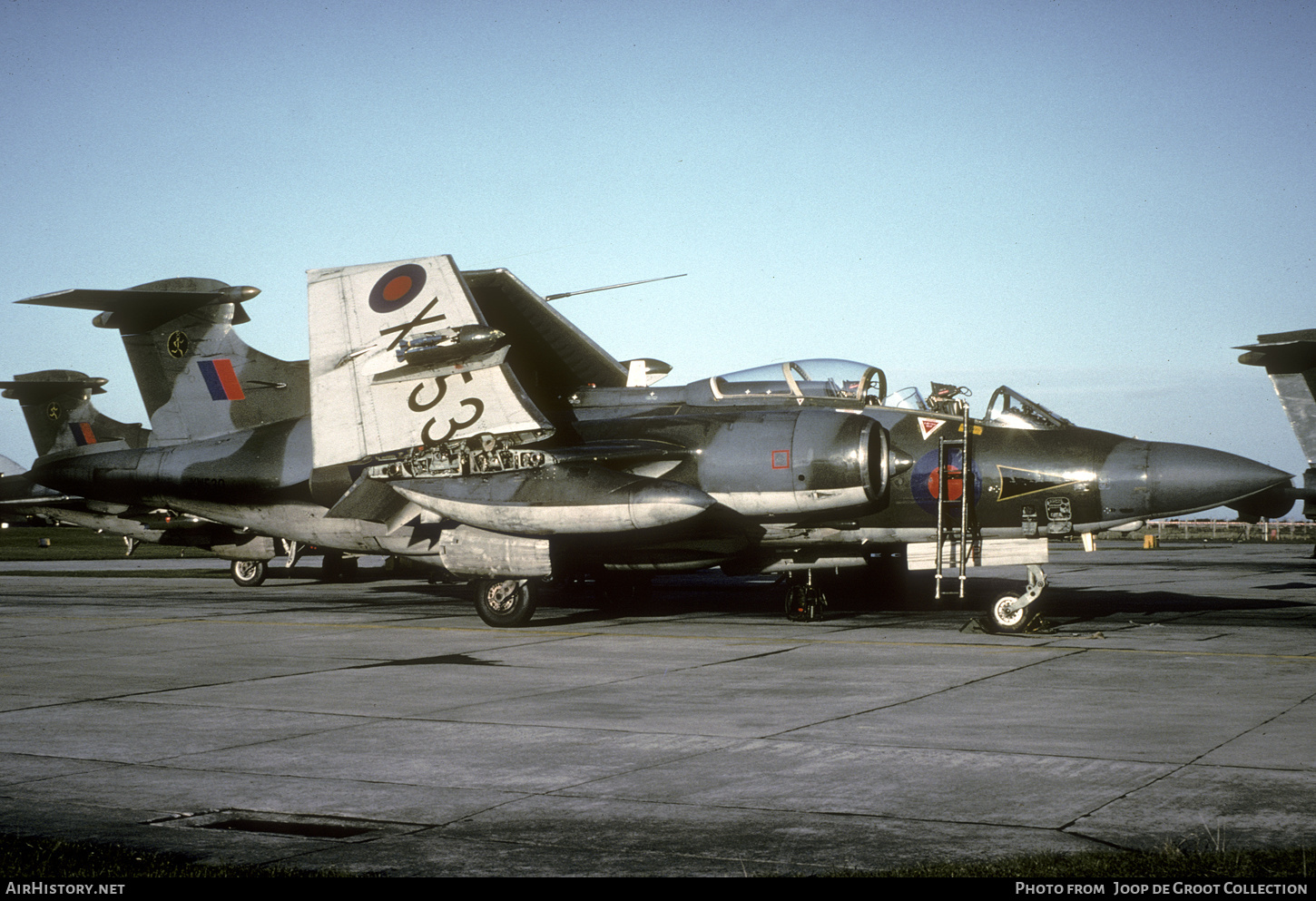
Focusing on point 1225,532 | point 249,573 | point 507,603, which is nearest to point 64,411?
point 249,573

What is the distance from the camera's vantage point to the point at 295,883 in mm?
4594

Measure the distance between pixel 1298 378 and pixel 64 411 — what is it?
28.1 m

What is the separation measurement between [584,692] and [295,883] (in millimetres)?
5328

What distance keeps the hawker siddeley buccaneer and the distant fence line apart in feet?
147

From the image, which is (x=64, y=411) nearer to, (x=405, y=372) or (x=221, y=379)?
(x=221, y=379)

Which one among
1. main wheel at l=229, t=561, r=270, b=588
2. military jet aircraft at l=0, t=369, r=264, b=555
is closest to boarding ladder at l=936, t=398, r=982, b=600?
main wheel at l=229, t=561, r=270, b=588

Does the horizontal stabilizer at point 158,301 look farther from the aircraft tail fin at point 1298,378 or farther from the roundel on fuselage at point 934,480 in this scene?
the aircraft tail fin at point 1298,378

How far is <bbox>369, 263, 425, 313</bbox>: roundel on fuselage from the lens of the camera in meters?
15.9

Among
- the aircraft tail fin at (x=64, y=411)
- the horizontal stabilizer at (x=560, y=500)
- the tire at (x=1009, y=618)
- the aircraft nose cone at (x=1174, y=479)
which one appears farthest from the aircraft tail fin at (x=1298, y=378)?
the aircraft tail fin at (x=64, y=411)

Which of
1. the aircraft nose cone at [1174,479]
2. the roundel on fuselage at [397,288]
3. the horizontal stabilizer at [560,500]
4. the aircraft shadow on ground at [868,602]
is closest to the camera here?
the aircraft nose cone at [1174,479]

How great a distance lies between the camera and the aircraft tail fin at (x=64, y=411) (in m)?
29.1

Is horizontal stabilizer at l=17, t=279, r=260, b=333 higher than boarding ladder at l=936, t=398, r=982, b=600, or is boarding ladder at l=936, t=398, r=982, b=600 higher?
horizontal stabilizer at l=17, t=279, r=260, b=333

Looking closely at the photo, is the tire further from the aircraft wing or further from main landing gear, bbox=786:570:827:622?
the aircraft wing

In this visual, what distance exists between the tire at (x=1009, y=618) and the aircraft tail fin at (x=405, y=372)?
20.3 feet
